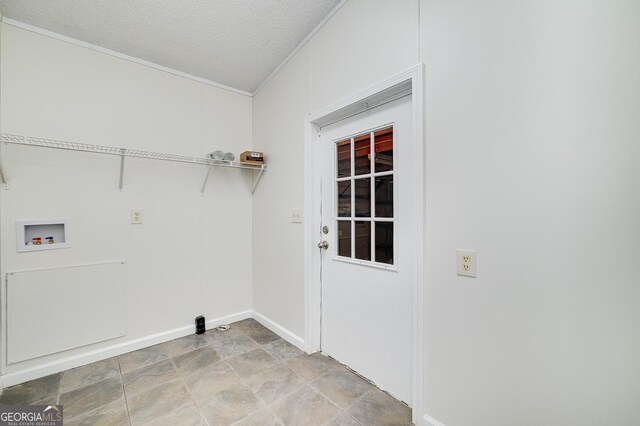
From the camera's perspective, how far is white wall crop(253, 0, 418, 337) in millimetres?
1631

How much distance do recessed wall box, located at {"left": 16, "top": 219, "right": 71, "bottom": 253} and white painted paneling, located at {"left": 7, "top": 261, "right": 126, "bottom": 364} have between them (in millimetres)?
185

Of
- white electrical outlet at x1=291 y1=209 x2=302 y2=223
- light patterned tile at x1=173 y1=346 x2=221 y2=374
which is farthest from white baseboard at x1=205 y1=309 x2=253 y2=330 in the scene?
white electrical outlet at x1=291 y1=209 x2=302 y2=223

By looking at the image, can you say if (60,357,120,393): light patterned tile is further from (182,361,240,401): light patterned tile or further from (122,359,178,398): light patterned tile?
(182,361,240,401): light patterned tile

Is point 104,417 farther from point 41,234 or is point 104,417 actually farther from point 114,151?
point 114,151

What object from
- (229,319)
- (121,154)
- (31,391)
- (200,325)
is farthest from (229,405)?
(121,154)

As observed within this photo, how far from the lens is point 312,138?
2.26 m

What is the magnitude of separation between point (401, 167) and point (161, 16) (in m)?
2.04

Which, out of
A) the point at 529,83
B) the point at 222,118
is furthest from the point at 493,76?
the point at 222,118

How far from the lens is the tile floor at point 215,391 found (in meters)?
1.57

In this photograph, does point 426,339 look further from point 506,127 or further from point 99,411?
point 99,411

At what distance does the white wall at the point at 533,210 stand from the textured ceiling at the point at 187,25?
3.65ft

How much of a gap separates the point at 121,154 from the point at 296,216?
1.52 m

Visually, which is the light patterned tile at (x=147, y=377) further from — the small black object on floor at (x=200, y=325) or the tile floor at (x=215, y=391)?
the small black object on floor at (x=200, y=325)

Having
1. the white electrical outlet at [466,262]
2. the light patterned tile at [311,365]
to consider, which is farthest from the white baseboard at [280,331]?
the white electrical outlet at [466,262]
